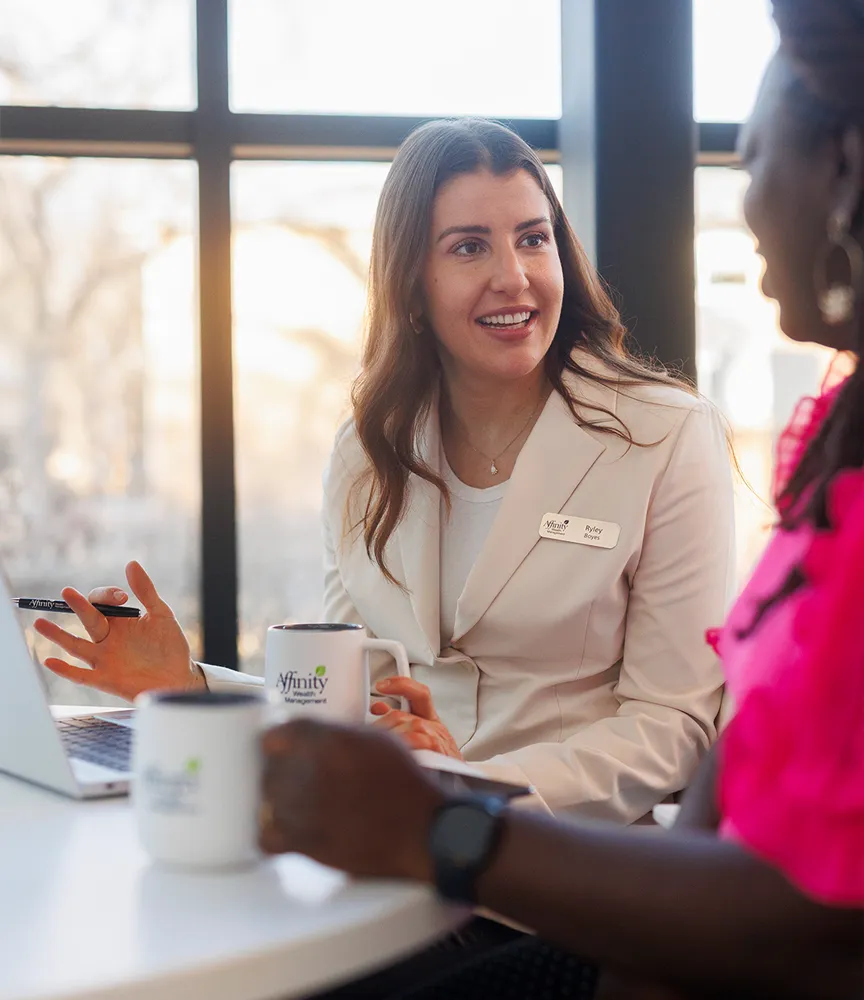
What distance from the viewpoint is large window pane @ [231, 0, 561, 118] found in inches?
120

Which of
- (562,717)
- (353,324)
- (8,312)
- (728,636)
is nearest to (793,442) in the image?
(728,636)

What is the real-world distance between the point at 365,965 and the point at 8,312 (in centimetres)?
264

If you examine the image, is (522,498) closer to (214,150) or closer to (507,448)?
(507,448)

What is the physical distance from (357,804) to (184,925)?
0.14 metres

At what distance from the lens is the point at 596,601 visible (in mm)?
1795

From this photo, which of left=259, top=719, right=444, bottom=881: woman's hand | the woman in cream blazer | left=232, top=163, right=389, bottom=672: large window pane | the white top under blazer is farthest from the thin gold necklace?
left=259, top=719, right=444, bottom=881: woman's hand

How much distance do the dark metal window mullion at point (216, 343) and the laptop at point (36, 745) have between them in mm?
1828

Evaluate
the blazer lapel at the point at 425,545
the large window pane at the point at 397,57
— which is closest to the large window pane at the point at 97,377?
the large window pane at the point at 397,57

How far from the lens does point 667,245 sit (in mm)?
2930

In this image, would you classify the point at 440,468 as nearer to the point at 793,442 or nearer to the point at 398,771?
the point at 793,442

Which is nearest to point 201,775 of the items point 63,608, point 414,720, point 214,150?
point 414,720

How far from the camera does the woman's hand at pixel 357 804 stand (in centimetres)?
79

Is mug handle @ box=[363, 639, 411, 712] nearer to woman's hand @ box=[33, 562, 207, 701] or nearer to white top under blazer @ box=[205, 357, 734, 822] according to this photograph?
woman's hand @ box=[33, 562, 207, 701]

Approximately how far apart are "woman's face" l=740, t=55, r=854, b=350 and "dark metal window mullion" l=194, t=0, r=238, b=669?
218cm
